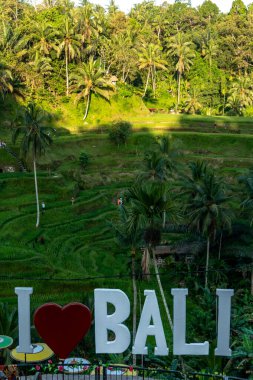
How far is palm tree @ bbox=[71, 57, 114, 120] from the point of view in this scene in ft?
256

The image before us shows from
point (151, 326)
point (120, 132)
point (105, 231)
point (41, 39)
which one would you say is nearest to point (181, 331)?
point (151, 326)

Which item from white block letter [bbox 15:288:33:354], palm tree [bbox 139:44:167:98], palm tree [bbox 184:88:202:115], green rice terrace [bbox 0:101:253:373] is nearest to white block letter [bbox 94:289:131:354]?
white block letter [bbox 15:288:33:354]

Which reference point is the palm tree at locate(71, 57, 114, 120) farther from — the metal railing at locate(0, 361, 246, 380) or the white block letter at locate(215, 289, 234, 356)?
the white block letter at locate(215, 289, 234, 356)

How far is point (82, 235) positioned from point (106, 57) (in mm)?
53577

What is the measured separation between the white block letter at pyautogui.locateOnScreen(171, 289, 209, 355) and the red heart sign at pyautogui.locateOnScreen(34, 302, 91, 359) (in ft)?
11.5

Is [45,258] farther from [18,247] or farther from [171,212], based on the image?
[171,212]

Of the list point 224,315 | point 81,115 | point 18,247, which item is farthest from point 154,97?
point 224,315

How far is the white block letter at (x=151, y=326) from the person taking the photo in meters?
18.7

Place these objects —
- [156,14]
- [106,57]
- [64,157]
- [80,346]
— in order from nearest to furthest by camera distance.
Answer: [80,346] < [64,157] < [106,57] < [156,14]

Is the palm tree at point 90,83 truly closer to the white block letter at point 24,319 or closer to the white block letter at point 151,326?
the white block letter at point 24,319

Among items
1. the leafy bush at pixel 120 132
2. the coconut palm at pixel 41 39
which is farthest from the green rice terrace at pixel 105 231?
the coconut palm at pixel 41 39

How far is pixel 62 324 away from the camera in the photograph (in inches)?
743

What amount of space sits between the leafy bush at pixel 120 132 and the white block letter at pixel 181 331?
4920 centimetres

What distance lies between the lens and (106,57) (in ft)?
307
